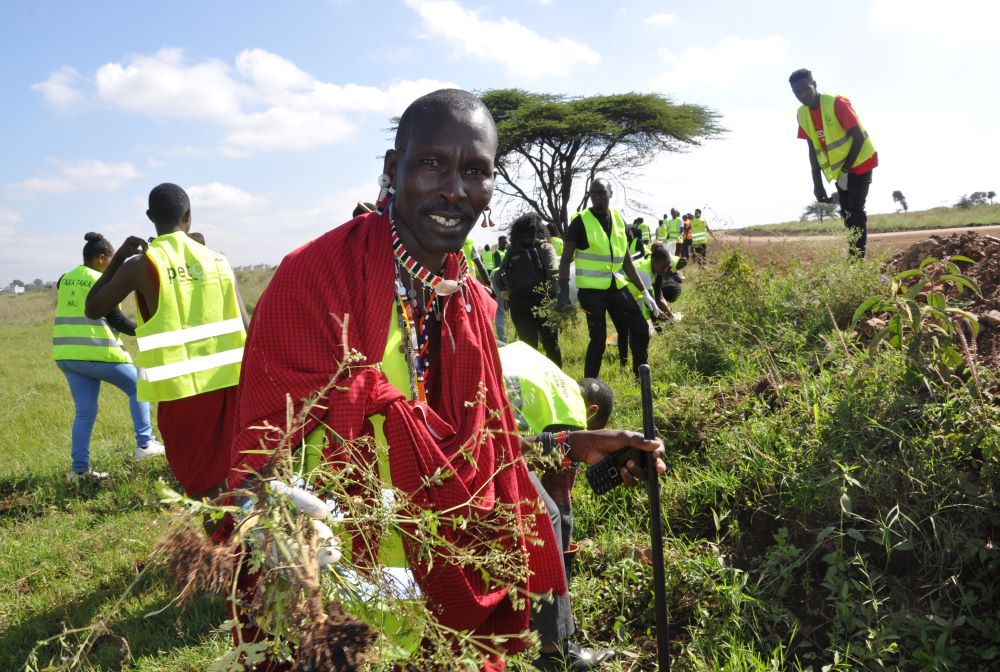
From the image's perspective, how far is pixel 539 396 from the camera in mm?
2916

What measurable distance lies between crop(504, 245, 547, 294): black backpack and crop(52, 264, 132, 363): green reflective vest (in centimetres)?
358

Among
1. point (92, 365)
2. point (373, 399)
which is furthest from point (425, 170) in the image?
point (92, 365)

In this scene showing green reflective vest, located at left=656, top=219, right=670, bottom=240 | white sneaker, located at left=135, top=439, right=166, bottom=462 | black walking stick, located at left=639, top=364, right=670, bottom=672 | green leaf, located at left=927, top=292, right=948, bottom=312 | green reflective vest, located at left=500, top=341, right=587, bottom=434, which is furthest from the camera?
green reflective vest, located at left=656, top=219, right=670, bottom=240

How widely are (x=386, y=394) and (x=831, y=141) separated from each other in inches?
239

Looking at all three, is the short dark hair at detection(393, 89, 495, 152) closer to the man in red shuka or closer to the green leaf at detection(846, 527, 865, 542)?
the man in red shuka

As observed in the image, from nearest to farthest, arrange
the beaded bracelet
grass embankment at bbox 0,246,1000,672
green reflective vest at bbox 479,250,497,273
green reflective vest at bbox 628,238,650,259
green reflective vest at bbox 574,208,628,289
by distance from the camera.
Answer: the beaded bracelet
grass embankment at bbox 0,246,1000,672
green reflective vest at bbox 574,208,628,289
green reflective vest at bbox 628,238,650,259
green reflective vest at bbox 479,250,497,273

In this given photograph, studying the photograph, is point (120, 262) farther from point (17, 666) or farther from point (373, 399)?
point (373, 399)

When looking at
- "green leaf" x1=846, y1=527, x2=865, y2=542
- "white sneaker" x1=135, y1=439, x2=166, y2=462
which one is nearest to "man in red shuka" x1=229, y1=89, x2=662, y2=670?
"green leaf" x1=846, y1=527, x2=865, y2=542

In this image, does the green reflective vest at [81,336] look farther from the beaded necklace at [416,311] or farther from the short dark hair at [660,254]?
the short dark hair at [660,254]

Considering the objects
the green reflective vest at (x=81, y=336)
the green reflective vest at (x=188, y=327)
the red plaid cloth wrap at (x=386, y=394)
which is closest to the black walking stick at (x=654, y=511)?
the red plaid cloth wrap at (x=386, y=394)

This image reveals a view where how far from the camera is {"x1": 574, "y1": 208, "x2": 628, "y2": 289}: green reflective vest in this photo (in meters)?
6.55

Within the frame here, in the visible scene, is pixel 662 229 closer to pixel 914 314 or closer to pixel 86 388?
pixel 86 388

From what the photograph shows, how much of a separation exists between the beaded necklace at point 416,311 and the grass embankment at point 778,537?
841 mm

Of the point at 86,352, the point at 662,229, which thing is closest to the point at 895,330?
the point at 86,352
